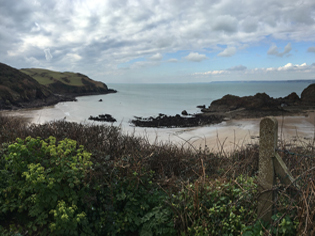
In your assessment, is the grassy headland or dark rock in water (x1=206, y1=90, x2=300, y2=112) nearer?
the grassy headland

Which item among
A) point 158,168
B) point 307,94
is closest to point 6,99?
point 158,168

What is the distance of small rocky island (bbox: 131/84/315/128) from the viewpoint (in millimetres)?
25828

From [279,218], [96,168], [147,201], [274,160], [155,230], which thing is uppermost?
[274,160]

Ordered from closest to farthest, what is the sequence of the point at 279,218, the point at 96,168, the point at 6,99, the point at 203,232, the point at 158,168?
1. the point at 279,218
2. the point at 203,232
3. the point at 96,168
4. the point at 158,168
5. the point at 6,99

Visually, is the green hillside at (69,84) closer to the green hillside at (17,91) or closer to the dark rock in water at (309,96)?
the green hillside at (17,91)

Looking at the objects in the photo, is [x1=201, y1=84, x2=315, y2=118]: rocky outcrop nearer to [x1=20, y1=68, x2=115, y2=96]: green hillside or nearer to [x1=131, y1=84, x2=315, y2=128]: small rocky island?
[x1=131, y1=84, x2=315, y2=128]: small rocky island

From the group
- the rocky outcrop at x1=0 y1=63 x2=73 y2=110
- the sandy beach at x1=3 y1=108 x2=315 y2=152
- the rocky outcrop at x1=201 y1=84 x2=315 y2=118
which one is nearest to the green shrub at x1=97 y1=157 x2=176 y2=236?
the sandy beach at x1=3 y1=108 x2=315 y2=152

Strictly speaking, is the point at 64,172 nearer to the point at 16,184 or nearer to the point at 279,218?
the point at 16,184

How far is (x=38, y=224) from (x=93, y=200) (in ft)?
2.86

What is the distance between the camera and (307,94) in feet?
114

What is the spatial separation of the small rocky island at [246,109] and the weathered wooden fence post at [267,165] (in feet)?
65.9

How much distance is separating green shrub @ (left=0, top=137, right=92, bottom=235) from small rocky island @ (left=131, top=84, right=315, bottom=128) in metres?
19.4

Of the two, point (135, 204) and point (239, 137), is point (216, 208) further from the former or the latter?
point (239, 137)

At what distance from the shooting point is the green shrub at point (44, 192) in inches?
141
